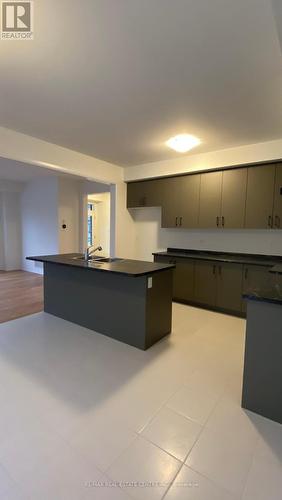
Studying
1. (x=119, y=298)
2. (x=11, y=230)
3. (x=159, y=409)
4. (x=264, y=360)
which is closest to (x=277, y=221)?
(x=264, y=360)

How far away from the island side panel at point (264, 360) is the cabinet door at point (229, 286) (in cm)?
192

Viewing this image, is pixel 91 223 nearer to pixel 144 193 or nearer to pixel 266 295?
pixel 144 193

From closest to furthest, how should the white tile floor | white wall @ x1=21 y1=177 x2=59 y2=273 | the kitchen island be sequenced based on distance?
1. the white tile floor
2. the kitchen island
3. white wall @ x1=21 y1=177 x2=59 y2=273

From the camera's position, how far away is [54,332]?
2.98 meters

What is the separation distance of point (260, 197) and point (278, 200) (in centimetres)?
24

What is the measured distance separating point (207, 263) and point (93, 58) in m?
2.97

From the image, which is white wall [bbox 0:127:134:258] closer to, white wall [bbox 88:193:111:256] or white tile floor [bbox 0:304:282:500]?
white tile floor [bbox 0:304:282:500]

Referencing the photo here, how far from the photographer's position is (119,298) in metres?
2.75

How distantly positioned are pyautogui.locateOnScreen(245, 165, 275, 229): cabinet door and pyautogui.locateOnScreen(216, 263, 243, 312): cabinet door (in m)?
0.70

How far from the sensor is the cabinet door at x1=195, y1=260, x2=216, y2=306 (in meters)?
3.77

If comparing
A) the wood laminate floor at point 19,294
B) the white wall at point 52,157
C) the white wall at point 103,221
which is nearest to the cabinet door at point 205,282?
the white wall at point 52,157

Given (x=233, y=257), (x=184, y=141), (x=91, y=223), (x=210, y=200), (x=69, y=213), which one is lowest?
(x=233, y=257)

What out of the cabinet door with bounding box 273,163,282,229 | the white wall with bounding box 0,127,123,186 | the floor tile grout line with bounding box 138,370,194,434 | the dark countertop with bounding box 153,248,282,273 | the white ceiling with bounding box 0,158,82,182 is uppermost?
the white ceiling with bounding box 0,158,82,182

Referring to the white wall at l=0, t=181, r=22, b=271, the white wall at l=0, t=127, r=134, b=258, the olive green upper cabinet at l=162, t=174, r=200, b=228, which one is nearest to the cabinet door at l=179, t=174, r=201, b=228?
the olive green upper cabinet at l=162, t=174, r=200, b=228
